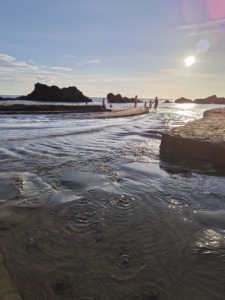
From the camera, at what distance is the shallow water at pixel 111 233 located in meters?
1.81

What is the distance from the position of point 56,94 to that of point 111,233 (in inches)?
3264

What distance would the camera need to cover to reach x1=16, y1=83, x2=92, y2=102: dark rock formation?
257 feet

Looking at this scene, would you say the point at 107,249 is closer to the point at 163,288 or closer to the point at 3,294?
the point at 163,288

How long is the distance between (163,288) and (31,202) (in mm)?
2149

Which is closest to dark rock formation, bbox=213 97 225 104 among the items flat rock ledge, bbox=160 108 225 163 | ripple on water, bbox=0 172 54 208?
flat rock ledge, bbox=160 108 225 163

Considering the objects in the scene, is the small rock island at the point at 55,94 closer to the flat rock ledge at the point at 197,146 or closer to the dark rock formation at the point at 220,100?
the flat rock ledge at the point at 197,146

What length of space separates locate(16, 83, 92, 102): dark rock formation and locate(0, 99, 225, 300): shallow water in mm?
76776

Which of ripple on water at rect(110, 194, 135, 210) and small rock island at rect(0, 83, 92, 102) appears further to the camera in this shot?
small rock island at rect(0, 83, 92, 102)

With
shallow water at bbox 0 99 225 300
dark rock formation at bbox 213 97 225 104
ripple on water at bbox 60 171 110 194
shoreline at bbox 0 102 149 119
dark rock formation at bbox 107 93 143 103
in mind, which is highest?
dark rock formation at bbox 213 97 225 104

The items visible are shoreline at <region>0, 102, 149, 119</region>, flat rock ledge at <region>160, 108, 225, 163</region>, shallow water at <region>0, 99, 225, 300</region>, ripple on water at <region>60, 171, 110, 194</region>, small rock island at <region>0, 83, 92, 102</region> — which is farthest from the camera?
small rock island at <region>0, 83, 92, 102</region>

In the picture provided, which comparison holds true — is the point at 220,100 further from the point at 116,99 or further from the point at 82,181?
the point at 82,181

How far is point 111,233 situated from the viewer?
2490 mm

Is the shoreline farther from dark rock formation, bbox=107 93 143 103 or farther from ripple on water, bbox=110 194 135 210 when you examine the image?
dark rock formation, bbox=107 93 143 103

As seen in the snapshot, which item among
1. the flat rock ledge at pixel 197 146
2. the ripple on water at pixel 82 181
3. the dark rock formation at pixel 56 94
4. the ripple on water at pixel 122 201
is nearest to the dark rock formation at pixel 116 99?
the dark rock formation at pixel 56 94
